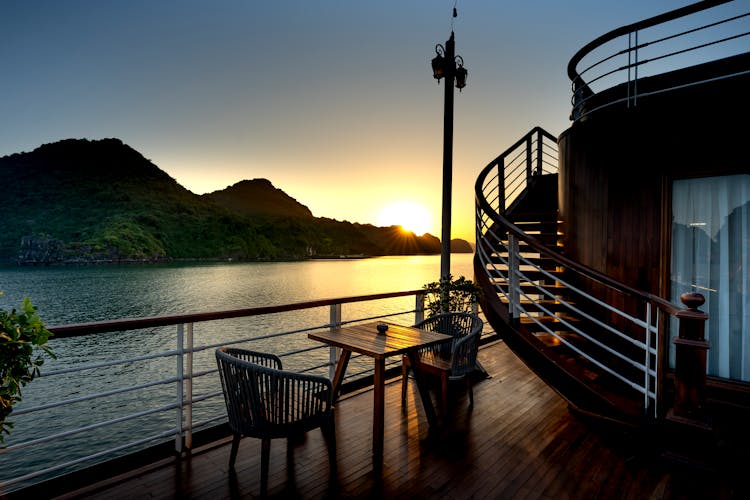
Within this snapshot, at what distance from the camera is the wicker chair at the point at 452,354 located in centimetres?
311

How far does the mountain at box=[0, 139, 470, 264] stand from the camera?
190ft

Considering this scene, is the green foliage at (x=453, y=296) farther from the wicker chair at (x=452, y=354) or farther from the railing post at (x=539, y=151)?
the railing post at (x=539, y=151)

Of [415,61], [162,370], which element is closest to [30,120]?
[162,370]

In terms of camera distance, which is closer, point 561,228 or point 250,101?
point 561,228

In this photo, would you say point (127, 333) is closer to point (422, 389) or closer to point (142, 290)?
point (142, 290)

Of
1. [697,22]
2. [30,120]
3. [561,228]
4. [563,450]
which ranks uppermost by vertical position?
[30,120]

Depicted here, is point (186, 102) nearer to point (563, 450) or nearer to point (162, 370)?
point (162, 370)

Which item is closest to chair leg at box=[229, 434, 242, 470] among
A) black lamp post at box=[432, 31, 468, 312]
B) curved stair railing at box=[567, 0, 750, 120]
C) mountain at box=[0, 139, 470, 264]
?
black lamp post at box=[432, 31, 468, 312]

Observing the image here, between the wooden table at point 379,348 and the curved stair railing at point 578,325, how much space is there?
96 cm

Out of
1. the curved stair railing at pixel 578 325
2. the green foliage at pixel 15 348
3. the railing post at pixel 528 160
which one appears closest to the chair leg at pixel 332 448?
the green foliage at pixel 15 348

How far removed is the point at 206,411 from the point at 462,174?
1298 cm

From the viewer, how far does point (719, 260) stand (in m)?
3.01

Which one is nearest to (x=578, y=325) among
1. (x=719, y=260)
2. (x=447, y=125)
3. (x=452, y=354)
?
(x=719, y=260)

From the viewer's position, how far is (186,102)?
25.3 m
